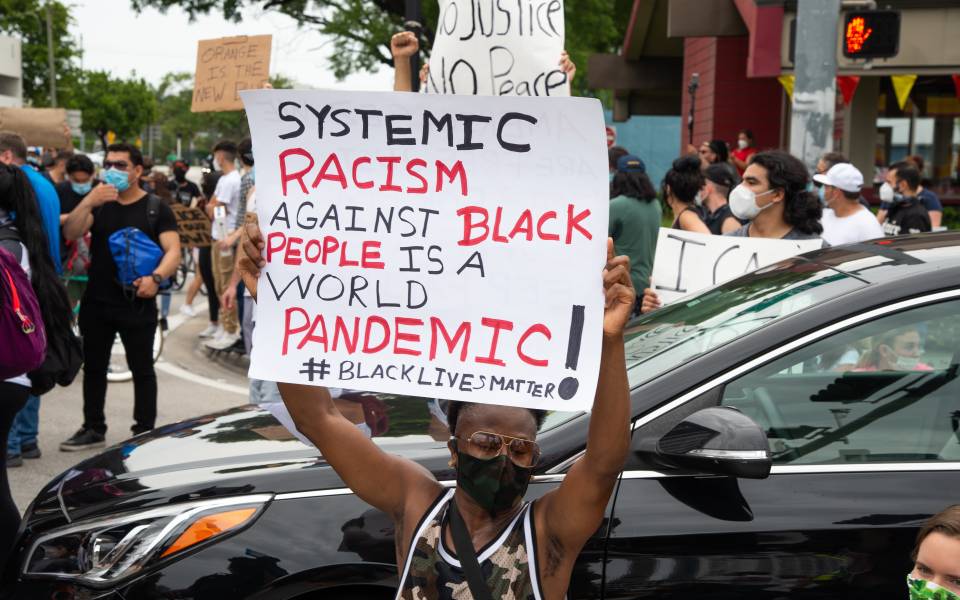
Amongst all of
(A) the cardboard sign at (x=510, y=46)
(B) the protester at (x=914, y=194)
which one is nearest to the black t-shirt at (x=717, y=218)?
(A) the cardboard sign at (x=510, y=46)

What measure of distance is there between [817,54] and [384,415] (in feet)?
18.5

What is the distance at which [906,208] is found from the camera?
939 centimetres

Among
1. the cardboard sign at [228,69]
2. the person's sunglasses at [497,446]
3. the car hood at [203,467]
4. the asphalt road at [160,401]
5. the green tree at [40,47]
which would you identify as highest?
the green tree at [40,47]

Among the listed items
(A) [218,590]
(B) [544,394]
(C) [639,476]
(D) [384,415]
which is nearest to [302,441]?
(D) [384,415]

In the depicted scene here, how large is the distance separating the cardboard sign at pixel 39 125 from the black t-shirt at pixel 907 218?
8.98m

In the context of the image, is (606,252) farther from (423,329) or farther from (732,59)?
(732,59)

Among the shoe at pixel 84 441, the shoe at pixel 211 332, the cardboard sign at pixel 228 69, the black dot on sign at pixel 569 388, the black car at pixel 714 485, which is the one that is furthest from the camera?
the shoe at pixel 211 332

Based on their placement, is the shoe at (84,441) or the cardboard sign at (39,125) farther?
the cardboard sign at (39,125)

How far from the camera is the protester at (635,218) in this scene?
7172mm

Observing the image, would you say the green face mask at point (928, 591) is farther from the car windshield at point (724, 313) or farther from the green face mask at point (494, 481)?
the car windshield at point (724, 313)

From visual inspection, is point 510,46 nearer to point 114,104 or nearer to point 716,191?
point 716,191

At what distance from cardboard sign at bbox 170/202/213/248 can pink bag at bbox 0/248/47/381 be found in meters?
7.10

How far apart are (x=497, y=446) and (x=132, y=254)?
5.00 meters

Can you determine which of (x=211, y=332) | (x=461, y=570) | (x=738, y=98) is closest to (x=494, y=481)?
(x=461, y=570)
